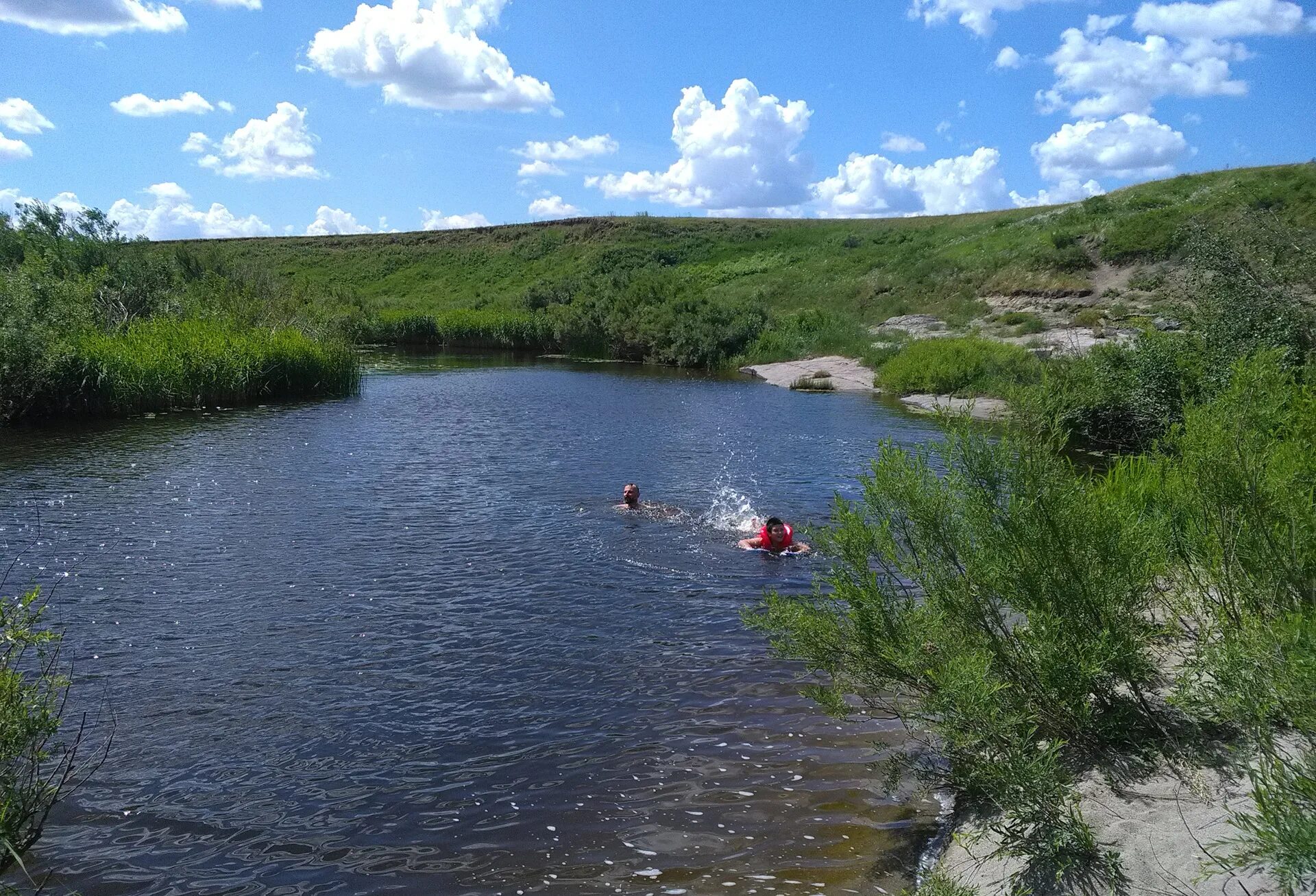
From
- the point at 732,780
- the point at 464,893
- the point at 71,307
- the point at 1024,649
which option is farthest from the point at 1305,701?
the point at 71,307

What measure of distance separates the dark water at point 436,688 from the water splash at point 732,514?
74mm

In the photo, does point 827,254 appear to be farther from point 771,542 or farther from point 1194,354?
point 771,542

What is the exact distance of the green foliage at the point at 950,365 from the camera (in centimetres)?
3020

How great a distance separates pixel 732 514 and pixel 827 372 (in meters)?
24.6

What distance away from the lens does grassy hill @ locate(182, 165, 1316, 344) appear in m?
40.6

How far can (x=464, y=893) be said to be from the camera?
5.59 metres

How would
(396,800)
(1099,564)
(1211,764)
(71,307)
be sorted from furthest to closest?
(71,307)
(396,800)
(1099,564)
(1211,764)

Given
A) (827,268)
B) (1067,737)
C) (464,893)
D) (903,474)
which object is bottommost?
(464,893)

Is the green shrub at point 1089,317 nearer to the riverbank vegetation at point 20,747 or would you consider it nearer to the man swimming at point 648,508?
the man swimming at point 648,508

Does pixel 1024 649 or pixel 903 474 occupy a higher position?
pixel 903 474

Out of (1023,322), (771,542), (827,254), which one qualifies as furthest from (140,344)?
(827,254)

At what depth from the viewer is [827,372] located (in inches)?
1527

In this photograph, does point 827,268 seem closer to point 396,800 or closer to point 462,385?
point 462,385

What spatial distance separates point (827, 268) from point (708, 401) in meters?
37.5
